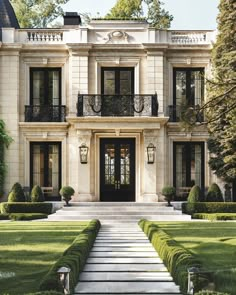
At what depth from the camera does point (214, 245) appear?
47.0 feet

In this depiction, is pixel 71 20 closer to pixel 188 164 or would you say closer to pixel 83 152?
pixel 83 152

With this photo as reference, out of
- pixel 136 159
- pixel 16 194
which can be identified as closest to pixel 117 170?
pixel 136 159

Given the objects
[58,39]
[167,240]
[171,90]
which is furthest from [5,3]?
[167,240]

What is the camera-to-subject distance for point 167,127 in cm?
2848

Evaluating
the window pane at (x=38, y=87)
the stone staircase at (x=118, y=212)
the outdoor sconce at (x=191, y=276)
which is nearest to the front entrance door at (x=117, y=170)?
the stone staircase at (x=118, y=212)

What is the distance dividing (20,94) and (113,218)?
27.7 ft

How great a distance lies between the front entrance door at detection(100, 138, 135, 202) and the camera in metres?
28.4

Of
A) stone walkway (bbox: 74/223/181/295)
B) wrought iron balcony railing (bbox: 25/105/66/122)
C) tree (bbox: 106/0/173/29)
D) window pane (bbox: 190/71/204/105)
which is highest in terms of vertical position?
tree (bbox: 106/0/173/29)

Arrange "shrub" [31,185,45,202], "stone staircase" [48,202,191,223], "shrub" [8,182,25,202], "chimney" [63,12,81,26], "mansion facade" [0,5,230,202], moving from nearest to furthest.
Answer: "stone staircase" [48,202,191,223] → "shrub" [8,182,25,202] → "shrub" [31,185,45,202] → "mansion facade" [0,5,230,202] → "chimney" [63,12,81,26]

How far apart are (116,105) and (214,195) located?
6041 mm

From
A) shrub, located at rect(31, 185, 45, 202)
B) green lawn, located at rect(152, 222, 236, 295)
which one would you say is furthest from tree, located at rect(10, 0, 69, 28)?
green lawn, located at rect(152, 222, 236, 295)

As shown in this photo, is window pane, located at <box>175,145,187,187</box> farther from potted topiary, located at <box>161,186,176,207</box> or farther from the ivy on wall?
the ivy on wall

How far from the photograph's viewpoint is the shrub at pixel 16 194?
26500mm

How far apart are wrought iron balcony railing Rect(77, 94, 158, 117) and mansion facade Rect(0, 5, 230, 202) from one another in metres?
0.05
